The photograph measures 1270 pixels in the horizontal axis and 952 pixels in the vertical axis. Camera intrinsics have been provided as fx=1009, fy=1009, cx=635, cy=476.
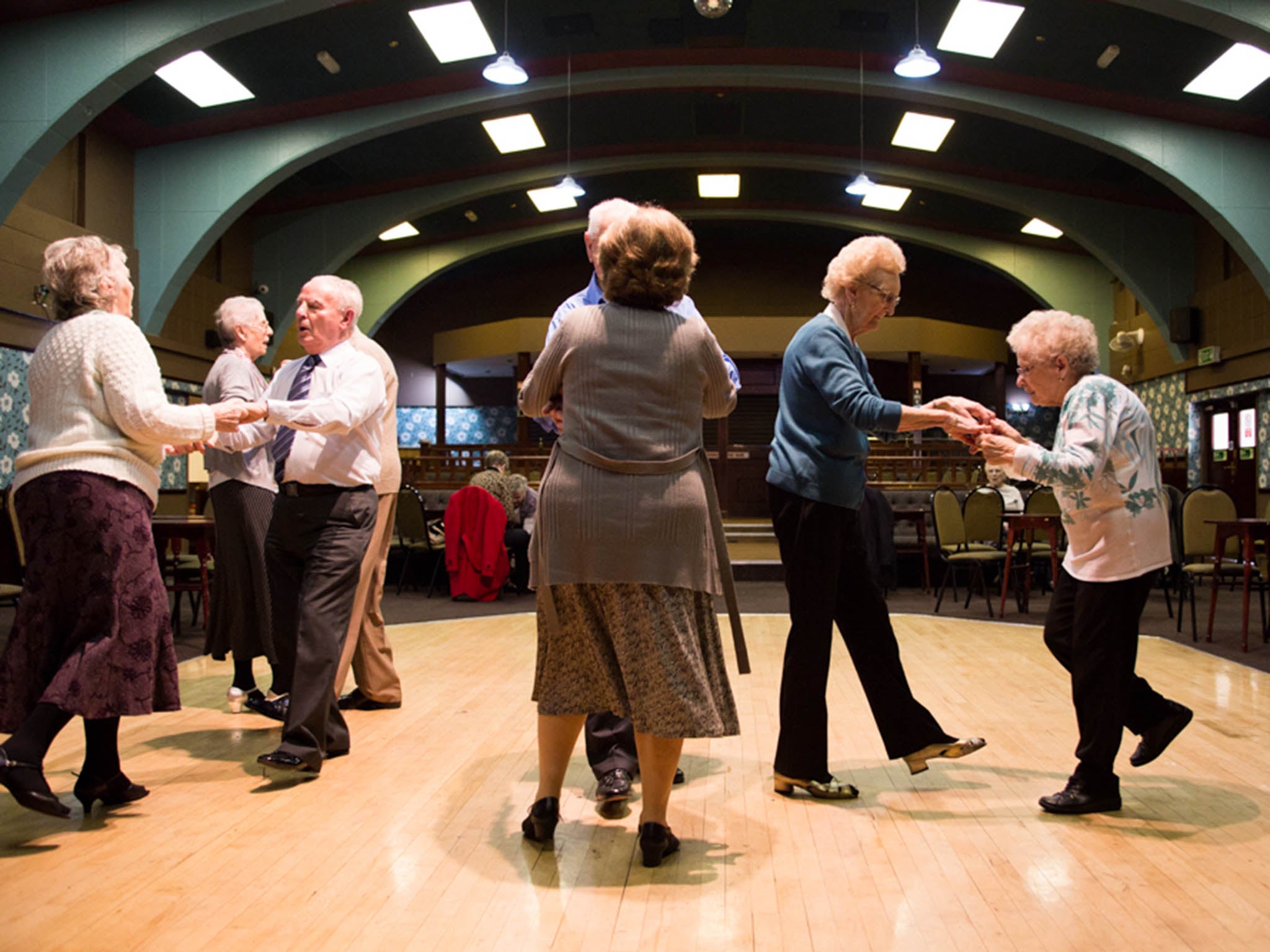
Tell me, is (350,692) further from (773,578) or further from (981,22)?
(981,22)

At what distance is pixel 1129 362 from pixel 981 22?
7586 millimetres

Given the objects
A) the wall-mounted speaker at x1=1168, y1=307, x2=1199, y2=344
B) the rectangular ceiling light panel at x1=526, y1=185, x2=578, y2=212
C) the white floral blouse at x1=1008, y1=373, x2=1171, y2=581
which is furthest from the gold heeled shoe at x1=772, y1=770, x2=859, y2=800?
the rectangular ceiling light panel at x1=526, y1=185, x2=578, y2=212

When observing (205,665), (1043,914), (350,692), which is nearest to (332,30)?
(205,665)

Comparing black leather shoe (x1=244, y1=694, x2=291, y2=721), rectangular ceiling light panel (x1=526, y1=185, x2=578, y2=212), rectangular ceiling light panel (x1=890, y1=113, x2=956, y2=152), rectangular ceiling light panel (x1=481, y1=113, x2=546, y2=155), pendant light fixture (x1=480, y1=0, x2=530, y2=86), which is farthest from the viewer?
rectangular ceiling light panel (x1=526, y1=185, x2=578, y2=212)

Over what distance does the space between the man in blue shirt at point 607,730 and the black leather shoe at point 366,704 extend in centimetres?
128

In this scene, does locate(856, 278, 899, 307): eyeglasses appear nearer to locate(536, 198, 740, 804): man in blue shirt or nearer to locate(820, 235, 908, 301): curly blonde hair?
locate(820, 235, 908, 301): curly blonde hair

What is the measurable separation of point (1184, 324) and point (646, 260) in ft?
41.3

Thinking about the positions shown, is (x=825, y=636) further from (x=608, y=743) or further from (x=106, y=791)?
(x=106, y=791)

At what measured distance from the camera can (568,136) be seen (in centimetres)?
1223

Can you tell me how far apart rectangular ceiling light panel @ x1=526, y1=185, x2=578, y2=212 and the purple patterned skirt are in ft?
40.9

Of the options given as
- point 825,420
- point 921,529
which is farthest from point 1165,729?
point 921,529

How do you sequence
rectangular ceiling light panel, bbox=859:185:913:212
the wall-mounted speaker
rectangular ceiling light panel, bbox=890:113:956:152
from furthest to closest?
rectangular ceiling light panel, bbox=859:185:913:212 → the wall-mounted speaker → rectangular ceiling light panel, bbox=890:113:956:152

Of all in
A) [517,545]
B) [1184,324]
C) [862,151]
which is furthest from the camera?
[862,151]

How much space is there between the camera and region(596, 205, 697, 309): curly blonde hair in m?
A: 2.01
